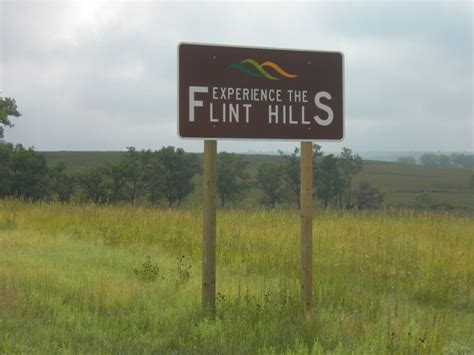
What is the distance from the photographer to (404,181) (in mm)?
114125

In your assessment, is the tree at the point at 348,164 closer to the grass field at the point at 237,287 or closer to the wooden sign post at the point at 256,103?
the grass field at the point at 237,287

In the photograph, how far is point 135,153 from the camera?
86.9 metres

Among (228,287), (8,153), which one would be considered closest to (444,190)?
(8,153)

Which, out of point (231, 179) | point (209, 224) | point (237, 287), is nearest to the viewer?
point (209, 224)

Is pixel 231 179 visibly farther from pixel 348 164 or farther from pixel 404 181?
pixel 404 181

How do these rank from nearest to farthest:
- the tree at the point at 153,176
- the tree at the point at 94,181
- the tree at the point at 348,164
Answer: the tree at the point at 94,181
the tree at the point at 153,176
the tree at the point at 348,164

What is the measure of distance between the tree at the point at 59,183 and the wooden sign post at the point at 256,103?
214ft

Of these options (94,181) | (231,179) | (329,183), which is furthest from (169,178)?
(329,183)

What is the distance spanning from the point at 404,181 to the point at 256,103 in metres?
114

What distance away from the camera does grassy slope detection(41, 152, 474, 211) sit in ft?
291

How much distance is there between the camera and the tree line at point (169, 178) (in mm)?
64812

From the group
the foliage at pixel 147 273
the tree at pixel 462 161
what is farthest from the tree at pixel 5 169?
the tree at pixel 462 161

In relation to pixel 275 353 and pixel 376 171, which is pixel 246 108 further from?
pixel 376 171

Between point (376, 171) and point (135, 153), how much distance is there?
6692cm
